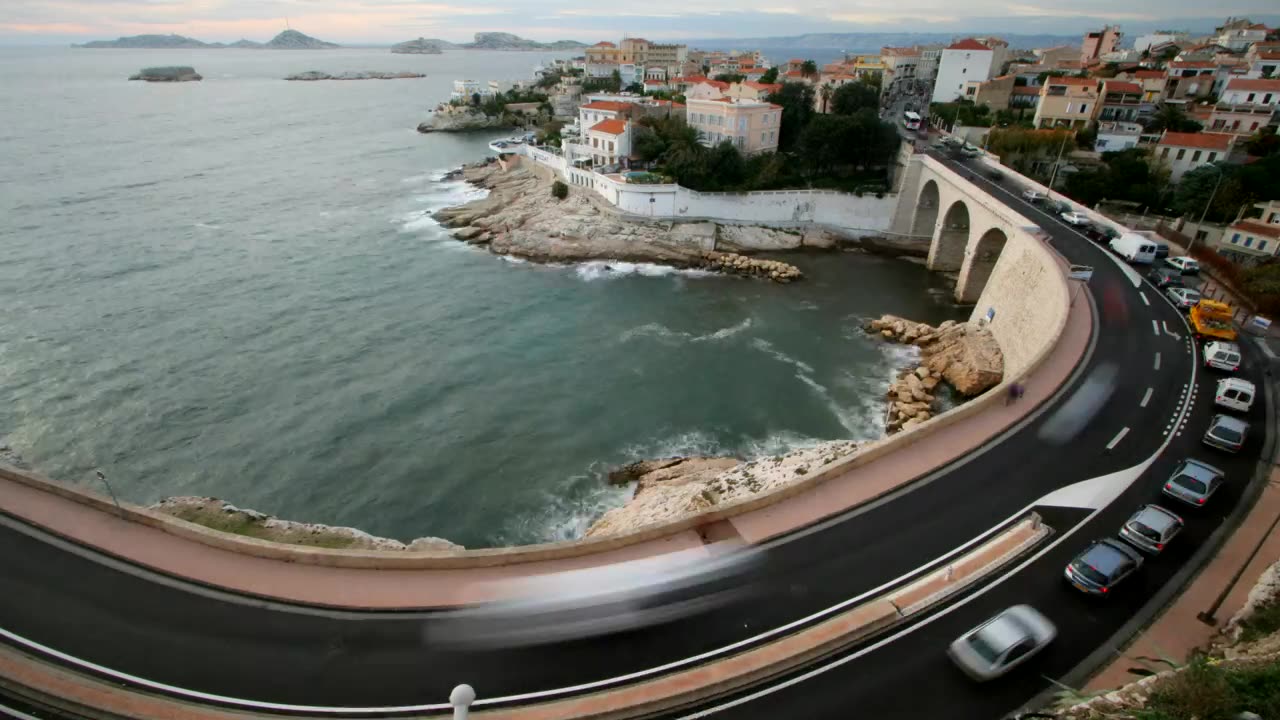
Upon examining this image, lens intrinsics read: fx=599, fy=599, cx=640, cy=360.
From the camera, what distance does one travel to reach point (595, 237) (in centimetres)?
4097

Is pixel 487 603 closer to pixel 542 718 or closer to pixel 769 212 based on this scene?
pixel 542 718

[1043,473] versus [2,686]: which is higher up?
[1043,473]

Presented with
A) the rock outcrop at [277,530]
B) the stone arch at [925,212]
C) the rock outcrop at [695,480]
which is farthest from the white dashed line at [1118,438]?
the stone arch at [925,212]

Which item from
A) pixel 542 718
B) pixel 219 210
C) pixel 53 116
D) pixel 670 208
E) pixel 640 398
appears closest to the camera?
pixel 542 718

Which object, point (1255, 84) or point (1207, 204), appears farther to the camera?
point (1255, 84)

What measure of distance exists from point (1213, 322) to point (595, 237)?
103 feet

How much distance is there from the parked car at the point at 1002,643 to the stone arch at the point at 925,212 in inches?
1489

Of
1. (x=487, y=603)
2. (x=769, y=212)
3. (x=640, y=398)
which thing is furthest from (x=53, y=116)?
(x=487, y=603)

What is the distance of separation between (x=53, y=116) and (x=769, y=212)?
366 ft

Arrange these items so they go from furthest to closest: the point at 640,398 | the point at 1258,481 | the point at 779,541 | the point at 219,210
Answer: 1. the point at 219,210
2. the point at 640,398
3. the point at 1258,481
4. the point at 779,541

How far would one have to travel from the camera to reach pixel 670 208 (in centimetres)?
4256

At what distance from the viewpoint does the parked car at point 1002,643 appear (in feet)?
28.8

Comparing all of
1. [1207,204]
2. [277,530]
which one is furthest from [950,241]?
[277,530]

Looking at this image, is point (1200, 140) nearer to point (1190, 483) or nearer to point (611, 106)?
point (1190, 483)
